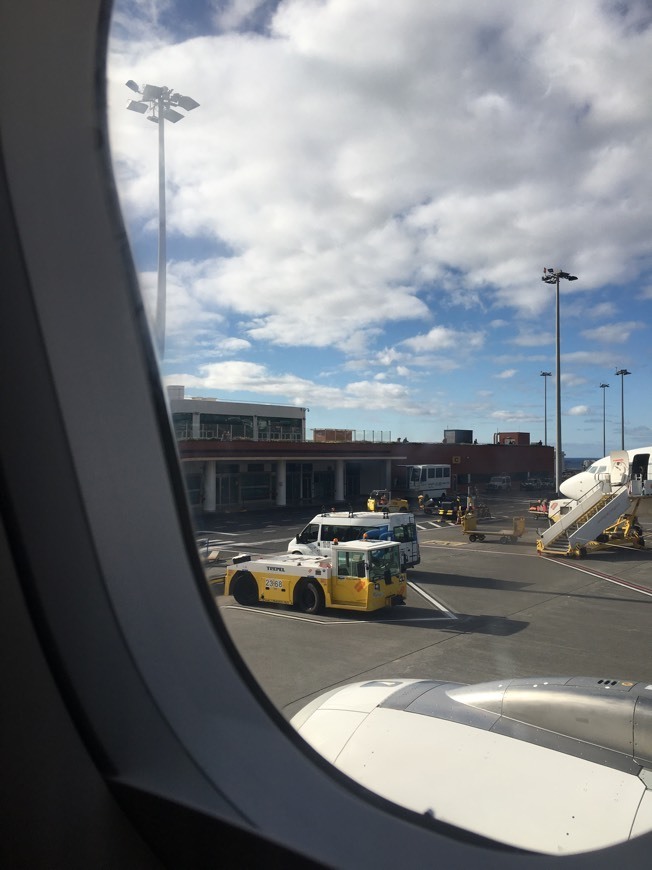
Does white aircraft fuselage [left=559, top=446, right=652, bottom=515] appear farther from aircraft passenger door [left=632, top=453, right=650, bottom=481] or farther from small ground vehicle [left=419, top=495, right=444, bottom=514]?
small ground vehicle [left=419, top=495, right=444, bottom=514]

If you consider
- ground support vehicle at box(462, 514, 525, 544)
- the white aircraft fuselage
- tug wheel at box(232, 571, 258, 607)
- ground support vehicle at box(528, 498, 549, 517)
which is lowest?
ground support vehicle at box(462, 514, 525, 544)

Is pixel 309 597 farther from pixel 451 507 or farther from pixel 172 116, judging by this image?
pixel 451 507

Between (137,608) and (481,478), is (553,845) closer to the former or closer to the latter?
(137,608)

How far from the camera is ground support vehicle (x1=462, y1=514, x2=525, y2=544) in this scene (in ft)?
43.3

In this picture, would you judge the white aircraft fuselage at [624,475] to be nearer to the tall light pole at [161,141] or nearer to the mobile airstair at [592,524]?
the mobile airstair at [592,524]

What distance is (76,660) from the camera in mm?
1229

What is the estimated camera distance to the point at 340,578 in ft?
23.1

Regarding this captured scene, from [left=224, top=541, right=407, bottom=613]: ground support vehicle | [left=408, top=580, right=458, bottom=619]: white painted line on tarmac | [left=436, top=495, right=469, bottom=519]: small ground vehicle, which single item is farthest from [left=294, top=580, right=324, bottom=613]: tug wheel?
[left=436, top=495, right=469, bottom=519]: small ground vehicle

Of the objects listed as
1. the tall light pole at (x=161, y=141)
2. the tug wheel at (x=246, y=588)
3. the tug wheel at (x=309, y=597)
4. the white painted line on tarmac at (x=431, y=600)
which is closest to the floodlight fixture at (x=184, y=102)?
the tall light pole at (x=161, y=141)

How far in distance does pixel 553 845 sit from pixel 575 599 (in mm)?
5041

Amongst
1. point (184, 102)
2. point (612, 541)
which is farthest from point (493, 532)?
point (184, 102)

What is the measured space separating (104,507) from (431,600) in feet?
22.9

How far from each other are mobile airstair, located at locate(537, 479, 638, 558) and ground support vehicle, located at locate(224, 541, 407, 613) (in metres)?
4.03

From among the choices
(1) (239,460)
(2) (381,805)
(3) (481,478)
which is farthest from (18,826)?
(3) (481,478)
